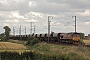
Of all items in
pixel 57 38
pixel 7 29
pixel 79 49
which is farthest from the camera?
pixel 7 29

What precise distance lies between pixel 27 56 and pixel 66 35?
32.6m

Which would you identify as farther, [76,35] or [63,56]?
[76,35]

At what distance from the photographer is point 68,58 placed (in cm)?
3869

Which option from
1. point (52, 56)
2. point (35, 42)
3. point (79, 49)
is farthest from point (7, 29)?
point (52, 56)

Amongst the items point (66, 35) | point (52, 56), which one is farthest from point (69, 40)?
point (52, 56)

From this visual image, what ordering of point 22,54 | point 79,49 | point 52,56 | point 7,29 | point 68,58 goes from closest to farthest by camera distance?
point 68,58, point 52,56, point 22,54, point 79,49, point 7,29

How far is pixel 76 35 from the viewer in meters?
80.1

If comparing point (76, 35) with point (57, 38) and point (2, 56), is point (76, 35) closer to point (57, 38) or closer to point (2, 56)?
point (57, 38)

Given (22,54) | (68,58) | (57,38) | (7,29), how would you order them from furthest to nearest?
(7,29)
(57,38)
(22,54)
(68,58)

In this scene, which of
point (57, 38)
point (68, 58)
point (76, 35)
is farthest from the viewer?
point (57, 38)

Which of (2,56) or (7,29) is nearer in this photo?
(2,56)

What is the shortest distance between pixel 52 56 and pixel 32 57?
32.9 ft

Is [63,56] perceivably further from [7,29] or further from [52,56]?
[7,29]

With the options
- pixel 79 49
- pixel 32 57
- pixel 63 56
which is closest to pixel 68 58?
pixel 63 56
